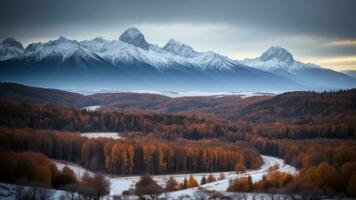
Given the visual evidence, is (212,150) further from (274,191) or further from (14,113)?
(14,113)

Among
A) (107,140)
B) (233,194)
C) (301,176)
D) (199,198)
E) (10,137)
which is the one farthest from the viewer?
(107,140)

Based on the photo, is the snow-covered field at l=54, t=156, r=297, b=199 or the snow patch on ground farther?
the snow patch on ground

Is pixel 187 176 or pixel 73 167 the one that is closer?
pixel 187 176

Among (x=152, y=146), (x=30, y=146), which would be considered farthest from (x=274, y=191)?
(x=30, y=146)

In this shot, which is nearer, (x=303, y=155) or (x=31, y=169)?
(x=31, y=169)

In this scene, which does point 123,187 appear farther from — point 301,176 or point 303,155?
point 303,155

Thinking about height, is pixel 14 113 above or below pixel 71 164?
above

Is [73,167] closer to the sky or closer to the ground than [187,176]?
closer to the sky

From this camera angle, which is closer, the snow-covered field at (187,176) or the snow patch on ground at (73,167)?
the snow-covered field at (187,176)

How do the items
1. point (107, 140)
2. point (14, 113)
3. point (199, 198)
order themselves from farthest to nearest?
point (14, 113)
point (107, 140)
point (199, 198)
